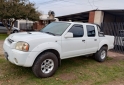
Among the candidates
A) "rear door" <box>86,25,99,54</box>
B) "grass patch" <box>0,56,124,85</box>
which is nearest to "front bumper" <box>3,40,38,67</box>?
"grass patch" <box>0,56,124,85</box>

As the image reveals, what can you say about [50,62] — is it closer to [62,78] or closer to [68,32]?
[62,78]

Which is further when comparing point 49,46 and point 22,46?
point 49,46

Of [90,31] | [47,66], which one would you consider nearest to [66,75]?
[47,66]

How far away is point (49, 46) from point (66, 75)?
1.25 meters

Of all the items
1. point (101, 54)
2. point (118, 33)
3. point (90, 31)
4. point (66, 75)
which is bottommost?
point (66, 75)

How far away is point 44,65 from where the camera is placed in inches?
169

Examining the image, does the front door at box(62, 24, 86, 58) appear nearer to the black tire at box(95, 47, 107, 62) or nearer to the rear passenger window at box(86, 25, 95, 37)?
the rear passenger window at box(86, 25, 95, 37)

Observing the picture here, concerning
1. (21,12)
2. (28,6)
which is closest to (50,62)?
(21,12)

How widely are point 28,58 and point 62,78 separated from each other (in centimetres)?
135

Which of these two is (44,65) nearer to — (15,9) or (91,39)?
(91,39)

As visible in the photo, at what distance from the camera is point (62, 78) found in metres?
4.49

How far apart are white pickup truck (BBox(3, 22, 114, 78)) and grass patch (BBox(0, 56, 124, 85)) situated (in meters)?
0.30

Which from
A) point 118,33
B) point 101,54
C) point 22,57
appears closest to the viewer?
point 22,57

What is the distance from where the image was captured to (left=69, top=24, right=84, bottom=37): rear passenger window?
16.8 feet
